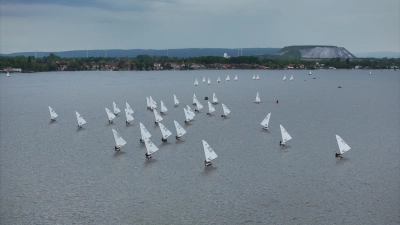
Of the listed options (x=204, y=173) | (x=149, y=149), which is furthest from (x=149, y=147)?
(x=204, y=173)

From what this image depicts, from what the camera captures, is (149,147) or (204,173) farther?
(149,147)

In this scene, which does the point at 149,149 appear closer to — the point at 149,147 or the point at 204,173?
the point at 149,147

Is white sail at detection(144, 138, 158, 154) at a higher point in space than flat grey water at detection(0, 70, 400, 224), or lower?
higher

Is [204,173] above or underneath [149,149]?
underneath

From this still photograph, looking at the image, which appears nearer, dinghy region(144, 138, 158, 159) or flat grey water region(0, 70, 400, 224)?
flat grey water region(0, 70, 400, 224)

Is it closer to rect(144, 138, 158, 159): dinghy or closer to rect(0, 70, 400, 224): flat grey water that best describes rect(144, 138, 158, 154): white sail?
rect(144, 138, 158, 159): dinghy

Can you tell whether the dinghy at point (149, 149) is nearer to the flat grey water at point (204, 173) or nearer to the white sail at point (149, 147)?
the white sail at point (149, 147)

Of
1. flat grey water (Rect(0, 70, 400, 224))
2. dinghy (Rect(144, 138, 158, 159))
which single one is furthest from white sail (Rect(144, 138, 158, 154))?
flat grey water (Rect(0, 70, 400, 224))

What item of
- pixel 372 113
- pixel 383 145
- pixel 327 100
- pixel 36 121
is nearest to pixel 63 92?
pixel 36 121

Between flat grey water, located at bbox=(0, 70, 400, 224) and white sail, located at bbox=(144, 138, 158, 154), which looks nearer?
flat grey water, located at bbox=(0, 70, 400, 224)

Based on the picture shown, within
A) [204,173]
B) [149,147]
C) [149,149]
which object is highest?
[149,147]

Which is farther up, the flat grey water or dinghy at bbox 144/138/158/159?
dinghy at bbox 144/138/158/159
